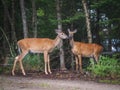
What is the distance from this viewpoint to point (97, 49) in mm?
17172

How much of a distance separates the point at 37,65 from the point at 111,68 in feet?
12.5

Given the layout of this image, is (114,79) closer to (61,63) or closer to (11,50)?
(61,63)

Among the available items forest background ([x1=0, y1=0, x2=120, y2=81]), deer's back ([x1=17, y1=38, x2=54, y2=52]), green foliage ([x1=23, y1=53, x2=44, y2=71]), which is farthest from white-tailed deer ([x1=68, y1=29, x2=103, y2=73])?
green foliage ([x1=23, y1=53, x2=44, y2=71])

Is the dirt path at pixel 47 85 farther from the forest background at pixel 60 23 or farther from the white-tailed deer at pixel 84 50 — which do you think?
the white-tailed deer at pixel 84 50

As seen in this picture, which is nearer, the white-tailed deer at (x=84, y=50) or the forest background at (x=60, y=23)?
the white-tailed deer at (x=84, y=50)

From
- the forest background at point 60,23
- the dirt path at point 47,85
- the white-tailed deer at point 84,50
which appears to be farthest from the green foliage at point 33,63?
the dirt path at point 47,85

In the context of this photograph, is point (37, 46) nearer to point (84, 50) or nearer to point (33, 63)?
point (33, 63)

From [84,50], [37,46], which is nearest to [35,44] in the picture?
[37,46]

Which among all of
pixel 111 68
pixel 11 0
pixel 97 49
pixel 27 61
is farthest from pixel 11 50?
pixel 111 68

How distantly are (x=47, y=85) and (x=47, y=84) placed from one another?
0.49 feet

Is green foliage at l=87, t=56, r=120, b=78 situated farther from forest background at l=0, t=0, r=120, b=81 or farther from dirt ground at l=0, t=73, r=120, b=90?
forest background at l=0, t=0, r=120, b=81

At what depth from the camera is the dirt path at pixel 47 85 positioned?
12680mm

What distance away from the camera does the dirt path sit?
12.7 meters

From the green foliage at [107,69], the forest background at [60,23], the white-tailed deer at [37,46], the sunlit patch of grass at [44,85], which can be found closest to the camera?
the sunlit patch of grass at [44,85]
